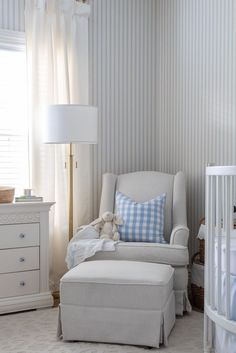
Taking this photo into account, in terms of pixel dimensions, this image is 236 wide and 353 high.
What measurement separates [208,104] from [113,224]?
3.89 feet

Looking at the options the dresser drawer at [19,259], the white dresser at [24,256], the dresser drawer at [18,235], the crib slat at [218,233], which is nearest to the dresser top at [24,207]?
the white dresser at [24,256]

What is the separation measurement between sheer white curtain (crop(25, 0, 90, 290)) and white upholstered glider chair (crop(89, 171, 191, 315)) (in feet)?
0.95

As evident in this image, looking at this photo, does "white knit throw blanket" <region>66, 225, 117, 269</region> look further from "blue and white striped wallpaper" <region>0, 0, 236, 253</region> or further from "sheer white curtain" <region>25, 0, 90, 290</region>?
"blue and white striped wallpaper" <region>0, 0, 236, 253</region>

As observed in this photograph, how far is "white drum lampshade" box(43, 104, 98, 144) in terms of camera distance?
3338 mm

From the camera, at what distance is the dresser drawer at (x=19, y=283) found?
3.31 metres

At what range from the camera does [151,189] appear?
381 cm

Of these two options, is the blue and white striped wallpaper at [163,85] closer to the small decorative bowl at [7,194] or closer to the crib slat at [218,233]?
the small decorative bowl at [7,194]

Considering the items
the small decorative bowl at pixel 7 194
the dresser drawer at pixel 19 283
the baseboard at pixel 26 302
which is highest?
the small decorative bowl at pixel 7 194

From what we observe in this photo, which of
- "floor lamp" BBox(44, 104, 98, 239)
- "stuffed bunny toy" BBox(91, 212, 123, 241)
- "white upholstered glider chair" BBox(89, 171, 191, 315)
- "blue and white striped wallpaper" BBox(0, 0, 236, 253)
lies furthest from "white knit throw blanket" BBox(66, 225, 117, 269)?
"blue and white striped wallpaper" BBox(0, 0, 236, 253)

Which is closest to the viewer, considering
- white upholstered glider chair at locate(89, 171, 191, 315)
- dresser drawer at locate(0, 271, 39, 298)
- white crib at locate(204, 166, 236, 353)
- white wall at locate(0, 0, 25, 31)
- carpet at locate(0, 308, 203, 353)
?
white crib at locate(204, 166, 236, 353)

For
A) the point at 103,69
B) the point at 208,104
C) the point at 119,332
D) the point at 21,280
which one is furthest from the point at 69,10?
the point at 119,332

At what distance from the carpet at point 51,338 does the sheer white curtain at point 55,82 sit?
2.22ft

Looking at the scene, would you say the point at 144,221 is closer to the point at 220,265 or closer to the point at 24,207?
the point at 24,207

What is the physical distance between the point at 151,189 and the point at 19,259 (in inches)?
45.3
